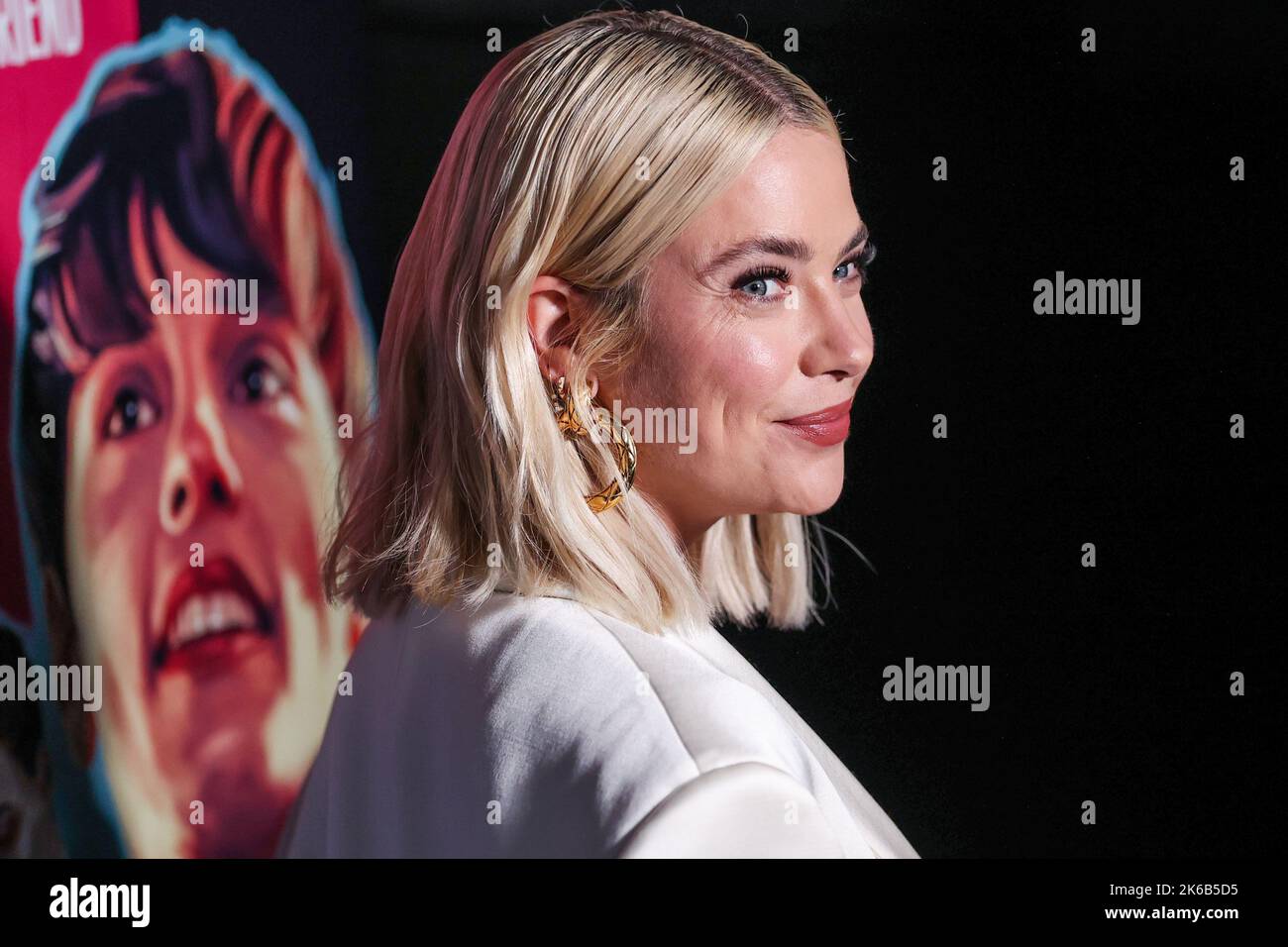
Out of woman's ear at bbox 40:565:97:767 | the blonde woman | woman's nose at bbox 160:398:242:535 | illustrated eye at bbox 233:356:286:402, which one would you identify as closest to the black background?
illustrated eye at bbox 233:356:286:402

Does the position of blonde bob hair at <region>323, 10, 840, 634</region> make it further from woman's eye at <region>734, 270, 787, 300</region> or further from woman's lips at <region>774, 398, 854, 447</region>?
woman's lips at <region>774, 398, 854, 447</region>

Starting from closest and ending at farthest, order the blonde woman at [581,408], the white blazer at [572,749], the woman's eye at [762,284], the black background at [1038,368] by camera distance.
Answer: the white blazer at [572,749], the blonde woman at [581,408], the woman's eye at [762,284], the black background at [1038,368]

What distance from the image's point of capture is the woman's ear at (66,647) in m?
2.16

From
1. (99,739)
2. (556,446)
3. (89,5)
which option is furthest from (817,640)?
(89,5)

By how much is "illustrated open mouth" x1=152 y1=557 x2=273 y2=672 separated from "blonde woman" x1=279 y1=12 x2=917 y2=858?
0.63 m

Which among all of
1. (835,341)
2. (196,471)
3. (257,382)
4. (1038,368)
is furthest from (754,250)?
(196,471)

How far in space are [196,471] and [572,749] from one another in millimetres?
1304

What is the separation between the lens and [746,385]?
153 cm

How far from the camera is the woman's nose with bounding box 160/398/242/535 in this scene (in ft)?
7.10

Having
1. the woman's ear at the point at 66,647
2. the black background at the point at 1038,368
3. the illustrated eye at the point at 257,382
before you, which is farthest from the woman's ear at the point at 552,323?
the woman's ear at the point at 66,647

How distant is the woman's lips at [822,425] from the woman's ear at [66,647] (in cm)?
142

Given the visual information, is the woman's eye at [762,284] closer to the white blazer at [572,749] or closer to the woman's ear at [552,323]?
the woman's ear at [552,323]
